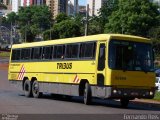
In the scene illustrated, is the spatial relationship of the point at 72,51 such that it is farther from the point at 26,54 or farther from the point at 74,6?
the point at 74,6

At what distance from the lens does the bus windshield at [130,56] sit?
76.1ft

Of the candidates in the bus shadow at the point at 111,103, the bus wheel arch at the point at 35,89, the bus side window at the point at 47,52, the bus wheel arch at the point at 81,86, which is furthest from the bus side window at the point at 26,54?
the bus wheel arch at the point at 81,86

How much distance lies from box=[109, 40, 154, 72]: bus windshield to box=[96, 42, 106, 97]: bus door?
424mm

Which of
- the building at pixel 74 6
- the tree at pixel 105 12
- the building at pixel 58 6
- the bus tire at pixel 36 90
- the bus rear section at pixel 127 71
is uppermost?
the building at pixel 58 6

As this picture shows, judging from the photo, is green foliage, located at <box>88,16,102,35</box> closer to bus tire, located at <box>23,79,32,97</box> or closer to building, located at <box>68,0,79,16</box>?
building, located at <box>68,0,79,16</box>

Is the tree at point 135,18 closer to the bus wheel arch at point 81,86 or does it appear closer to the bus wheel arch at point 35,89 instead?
the bus wheel arch at point 35,89

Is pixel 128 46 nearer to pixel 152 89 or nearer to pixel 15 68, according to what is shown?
pixel 152 89

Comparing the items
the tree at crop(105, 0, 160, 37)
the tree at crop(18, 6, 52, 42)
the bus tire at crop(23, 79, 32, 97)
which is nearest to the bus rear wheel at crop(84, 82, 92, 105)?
the bus tire at crop(23, 79, 32, 97)

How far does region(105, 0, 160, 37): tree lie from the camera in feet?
285

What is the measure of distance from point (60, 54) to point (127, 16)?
61.0 m

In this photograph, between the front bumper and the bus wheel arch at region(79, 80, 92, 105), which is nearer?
the front bumper

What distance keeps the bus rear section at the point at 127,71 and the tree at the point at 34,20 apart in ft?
417

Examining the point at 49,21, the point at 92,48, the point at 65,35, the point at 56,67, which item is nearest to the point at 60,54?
the point at 56,67

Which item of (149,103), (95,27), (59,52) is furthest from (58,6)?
(149,103)
